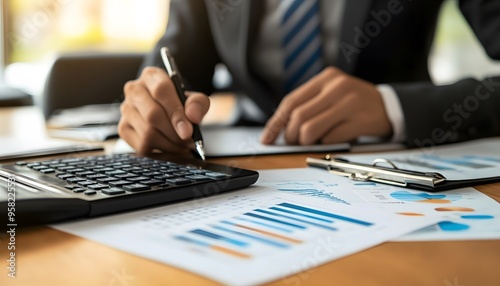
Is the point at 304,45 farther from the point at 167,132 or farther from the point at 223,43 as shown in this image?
the point at 167,132

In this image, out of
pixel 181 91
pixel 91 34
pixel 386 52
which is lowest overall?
pixel 181 91

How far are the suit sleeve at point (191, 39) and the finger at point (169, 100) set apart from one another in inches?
17.2

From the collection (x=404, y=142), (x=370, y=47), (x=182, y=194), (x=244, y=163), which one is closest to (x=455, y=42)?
(x=370, y=47)

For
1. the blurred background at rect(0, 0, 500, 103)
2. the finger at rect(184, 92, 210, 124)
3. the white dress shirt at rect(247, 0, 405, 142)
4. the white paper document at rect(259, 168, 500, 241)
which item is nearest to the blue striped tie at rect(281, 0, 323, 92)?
the white dress shirt at rect(247, 0, 405, 142)

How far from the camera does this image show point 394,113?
0.79 m

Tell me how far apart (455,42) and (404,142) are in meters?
2.17

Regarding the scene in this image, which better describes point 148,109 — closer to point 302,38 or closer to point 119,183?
point 119,183

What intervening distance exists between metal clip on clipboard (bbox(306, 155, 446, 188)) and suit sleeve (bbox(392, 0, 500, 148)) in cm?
23

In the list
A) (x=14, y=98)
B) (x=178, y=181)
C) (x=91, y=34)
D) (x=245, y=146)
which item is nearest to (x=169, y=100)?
(x=245, y=146)

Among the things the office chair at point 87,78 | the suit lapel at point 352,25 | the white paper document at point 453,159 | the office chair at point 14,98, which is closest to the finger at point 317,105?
the white paper document at point 453,159

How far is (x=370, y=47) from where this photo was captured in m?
1.06

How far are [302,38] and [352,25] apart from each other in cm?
14

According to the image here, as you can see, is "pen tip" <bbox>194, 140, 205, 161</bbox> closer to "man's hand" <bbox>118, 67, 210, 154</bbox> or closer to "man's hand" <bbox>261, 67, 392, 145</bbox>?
"man's hand" <bbox>118, 67, 210, 154</bbox>

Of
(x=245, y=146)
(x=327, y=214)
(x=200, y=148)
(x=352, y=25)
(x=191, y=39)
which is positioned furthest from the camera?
(x=191, y=39)
